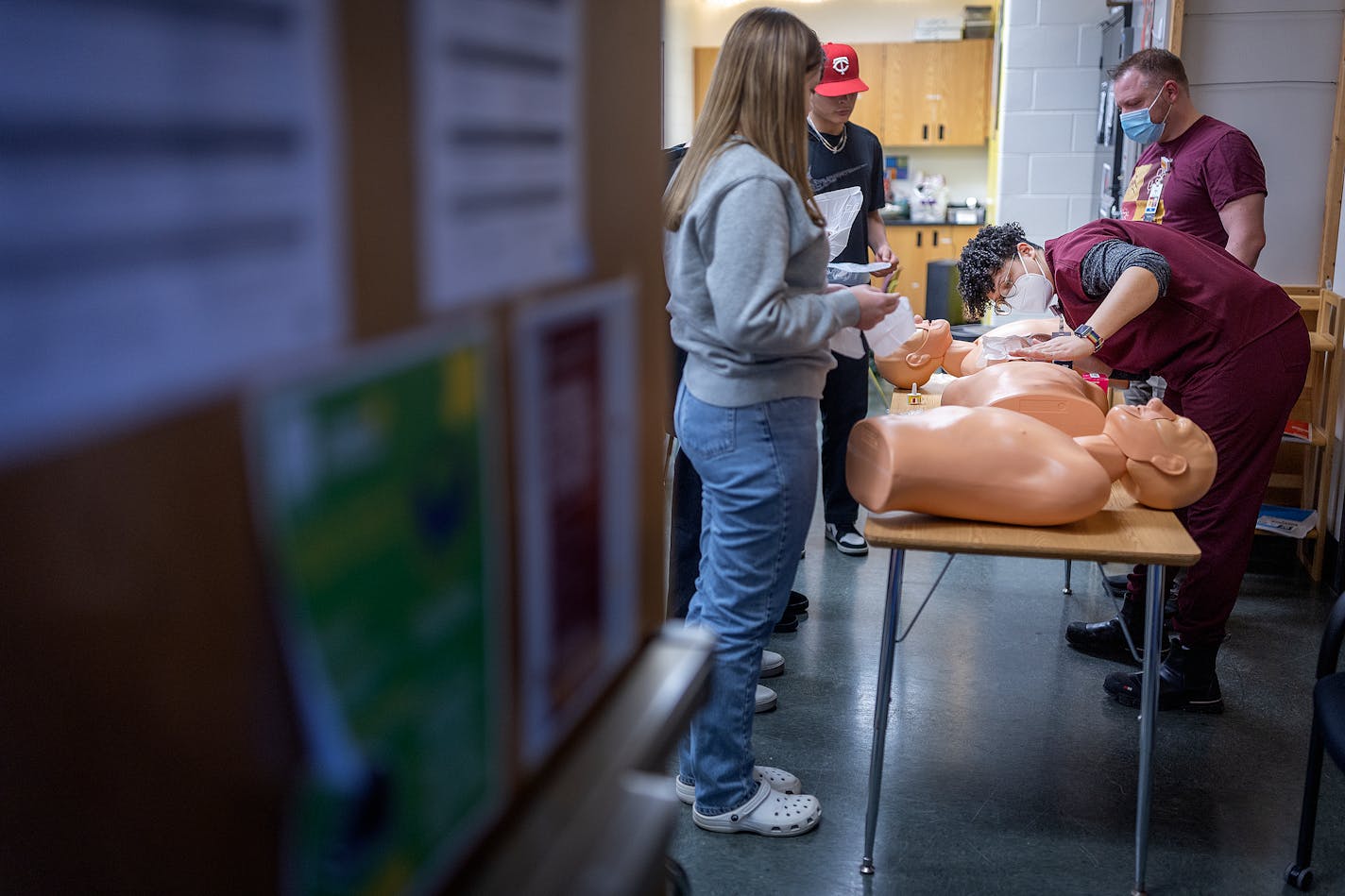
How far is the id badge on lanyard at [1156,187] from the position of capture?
320cm

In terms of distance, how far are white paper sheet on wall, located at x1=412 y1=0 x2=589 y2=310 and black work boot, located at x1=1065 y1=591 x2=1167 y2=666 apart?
8.66ft

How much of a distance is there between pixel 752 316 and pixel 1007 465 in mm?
526

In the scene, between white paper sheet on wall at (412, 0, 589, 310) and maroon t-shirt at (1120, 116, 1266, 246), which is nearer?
white paper sheet on wall at (412, 0, 589, 310)

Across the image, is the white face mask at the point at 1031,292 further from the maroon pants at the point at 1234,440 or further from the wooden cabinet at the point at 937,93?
the wooden cabinet at the point at 937,93

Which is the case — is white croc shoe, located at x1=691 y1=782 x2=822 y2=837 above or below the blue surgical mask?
below

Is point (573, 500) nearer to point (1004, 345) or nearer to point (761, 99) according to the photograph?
point (761, 99)

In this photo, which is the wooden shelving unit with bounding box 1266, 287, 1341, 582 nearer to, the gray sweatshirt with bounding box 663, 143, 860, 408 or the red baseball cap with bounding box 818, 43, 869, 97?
the red baseball cap with bounding box 818, 43, 869, 97

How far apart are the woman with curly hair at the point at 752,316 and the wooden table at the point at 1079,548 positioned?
0.19 metres

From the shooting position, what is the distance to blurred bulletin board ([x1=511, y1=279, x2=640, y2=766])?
61cm

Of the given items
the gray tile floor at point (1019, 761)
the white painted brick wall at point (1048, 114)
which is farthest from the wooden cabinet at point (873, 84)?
the gray tile floor at point (1019, 761)

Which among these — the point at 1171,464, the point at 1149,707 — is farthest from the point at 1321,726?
the point at 1171,464

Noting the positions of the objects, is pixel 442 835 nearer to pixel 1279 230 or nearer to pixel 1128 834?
pixel 1128 834

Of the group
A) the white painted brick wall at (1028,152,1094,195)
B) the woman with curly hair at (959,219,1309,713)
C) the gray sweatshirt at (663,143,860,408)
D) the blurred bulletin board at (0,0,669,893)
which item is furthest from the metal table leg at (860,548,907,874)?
the white painted brick wall at (1028,152,1094,195)

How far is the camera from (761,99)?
1763 millimetres
